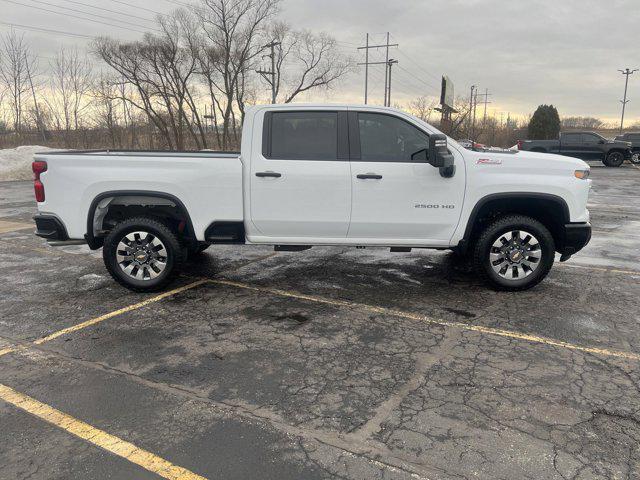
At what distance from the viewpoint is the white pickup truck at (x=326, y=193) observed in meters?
5.35

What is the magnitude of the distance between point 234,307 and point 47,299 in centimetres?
219

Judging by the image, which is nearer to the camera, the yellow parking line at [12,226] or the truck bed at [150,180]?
the truck bed at [150,180]

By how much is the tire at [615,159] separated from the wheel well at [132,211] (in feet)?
91.8

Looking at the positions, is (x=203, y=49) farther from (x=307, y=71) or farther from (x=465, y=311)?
(x=465, y=311)

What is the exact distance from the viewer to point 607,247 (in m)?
8.16

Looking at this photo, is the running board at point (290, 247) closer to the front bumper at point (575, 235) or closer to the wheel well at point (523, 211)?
the wheel well at point (523, 211)

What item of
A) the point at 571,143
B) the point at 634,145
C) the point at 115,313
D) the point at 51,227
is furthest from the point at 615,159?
the point at 51,227

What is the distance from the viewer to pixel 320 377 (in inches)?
147

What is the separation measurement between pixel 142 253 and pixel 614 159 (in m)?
28.6

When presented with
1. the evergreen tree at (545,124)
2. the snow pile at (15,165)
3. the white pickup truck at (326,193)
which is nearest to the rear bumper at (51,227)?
the white pickup truck at (326,193)

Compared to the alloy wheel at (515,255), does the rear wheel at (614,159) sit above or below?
above

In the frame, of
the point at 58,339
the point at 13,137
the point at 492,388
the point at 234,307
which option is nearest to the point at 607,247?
the point at 492,388

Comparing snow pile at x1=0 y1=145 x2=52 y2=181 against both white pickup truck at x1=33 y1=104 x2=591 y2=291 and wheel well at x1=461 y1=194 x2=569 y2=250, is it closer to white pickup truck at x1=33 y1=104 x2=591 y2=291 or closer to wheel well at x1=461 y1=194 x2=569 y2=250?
white pickup truck at x1=33 y1=104 x2=591 y2=291

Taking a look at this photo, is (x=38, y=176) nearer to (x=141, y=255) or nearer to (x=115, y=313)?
(x=141, y=255)
